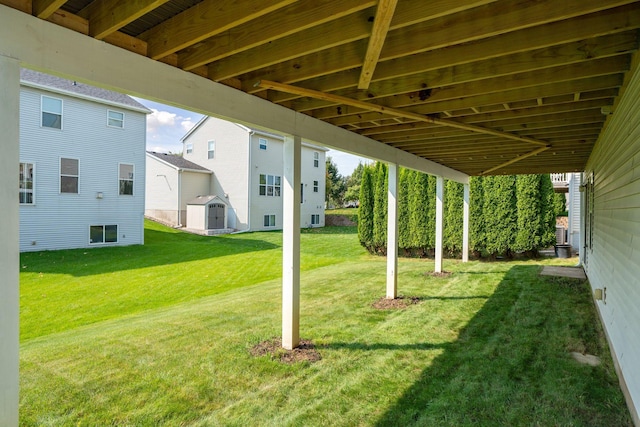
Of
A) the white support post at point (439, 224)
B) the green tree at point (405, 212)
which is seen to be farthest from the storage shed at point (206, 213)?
A: the white support post at point (439, 224)

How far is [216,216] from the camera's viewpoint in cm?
2019

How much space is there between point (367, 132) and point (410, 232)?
8353 millimetres

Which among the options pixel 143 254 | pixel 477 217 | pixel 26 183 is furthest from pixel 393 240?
pixel 26 183

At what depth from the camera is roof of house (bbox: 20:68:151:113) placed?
1195 centimetres

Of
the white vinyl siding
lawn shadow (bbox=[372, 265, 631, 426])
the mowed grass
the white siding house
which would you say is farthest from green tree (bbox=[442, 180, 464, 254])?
the white siding house

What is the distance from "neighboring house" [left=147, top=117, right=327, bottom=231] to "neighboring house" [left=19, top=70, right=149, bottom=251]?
5.47 metres

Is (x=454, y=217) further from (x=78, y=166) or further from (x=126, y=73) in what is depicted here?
(x=78, y=166)

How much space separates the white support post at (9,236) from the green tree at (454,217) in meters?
12.0

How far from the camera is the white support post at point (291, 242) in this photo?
170 inches

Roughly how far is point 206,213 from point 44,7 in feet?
58.4

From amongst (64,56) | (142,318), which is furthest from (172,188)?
(64,56)

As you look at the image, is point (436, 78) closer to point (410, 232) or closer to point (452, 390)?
point (452, 390)

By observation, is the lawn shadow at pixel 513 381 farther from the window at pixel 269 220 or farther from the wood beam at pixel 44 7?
the window at pixel 269 220

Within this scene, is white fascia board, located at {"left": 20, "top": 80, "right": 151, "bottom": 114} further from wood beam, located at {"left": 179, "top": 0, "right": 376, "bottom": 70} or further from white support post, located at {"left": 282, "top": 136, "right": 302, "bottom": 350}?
wood beam, located at {"left": 179, "top": 0, "right": 376, "bottom": 70}
